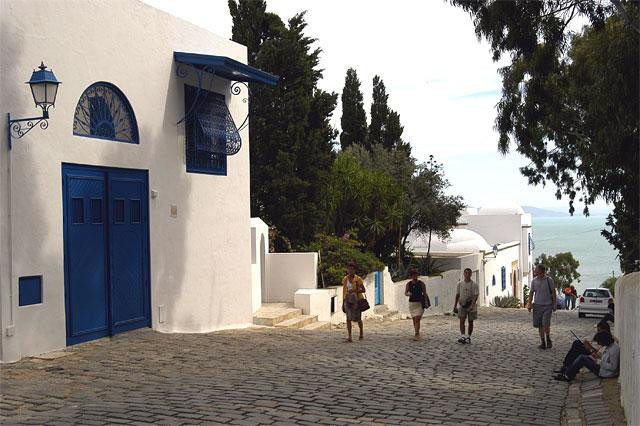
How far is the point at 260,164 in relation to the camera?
23.5 m

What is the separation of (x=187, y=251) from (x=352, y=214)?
14.8 m

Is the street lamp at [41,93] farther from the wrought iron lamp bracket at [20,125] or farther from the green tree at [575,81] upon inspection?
the green tree at [575,81]

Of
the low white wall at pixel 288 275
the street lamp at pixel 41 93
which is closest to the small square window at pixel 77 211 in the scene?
the street lamp at pixel 41 93

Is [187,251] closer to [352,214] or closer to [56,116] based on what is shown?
[56,116]

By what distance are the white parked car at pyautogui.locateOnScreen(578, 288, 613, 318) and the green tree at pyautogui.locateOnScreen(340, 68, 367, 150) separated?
14686 millimetres

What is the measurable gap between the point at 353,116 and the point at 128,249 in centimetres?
2837

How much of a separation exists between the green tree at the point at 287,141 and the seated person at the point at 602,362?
13.0 metres

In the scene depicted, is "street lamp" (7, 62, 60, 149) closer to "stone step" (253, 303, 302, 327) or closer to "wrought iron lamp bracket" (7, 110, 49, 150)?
"wrought iron lamp bracket" (7, 110, 49, 150)

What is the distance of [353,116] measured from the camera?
39.7m

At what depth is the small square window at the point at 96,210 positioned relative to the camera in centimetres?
1152

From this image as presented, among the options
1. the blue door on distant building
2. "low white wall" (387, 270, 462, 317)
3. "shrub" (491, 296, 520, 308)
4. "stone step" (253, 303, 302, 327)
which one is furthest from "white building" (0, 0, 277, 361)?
"shrub" (491, 296, 520, 308)

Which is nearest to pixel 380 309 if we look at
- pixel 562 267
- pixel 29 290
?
pixel 29 290

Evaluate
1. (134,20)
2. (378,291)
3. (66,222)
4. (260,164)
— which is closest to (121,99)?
(134,20)

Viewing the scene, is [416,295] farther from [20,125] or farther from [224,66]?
[20,125]
